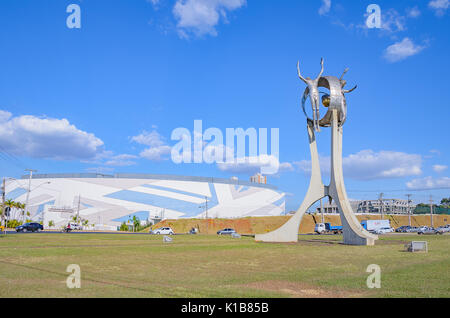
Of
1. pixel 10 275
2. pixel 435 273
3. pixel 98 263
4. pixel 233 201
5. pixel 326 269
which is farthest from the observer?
pixel 233 201

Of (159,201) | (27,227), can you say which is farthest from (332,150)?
(159,201)

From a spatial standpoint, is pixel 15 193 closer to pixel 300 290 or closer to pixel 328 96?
pixel 328 96

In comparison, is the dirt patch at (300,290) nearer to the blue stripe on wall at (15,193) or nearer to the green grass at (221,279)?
the green grass at (221,279)

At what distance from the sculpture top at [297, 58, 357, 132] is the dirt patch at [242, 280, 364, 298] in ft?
80.9

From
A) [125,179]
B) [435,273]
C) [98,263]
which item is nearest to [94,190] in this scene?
[125,179]

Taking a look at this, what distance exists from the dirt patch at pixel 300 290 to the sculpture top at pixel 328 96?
24.7 meters

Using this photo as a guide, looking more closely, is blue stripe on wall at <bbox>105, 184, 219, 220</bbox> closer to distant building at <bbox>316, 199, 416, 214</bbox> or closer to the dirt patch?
distant building at <bbox>316, 199, 416, 214</bbox>

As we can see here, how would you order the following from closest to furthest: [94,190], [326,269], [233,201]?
[326,269]
[94,190]
[233,201]

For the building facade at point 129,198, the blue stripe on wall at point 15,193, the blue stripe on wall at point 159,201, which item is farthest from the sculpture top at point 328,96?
the blue stripe on wall at point 15,193

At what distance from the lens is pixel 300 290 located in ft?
34.3

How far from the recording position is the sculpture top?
3353 cm

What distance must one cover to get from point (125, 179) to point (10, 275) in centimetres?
10340
